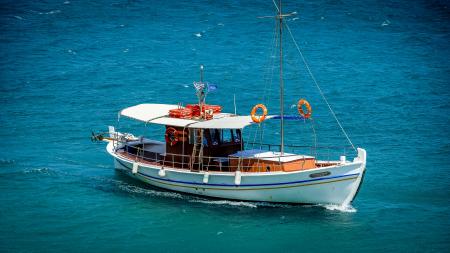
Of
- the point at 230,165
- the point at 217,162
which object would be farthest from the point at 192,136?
the point at 230,165

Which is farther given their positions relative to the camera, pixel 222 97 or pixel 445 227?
pixel 222 97

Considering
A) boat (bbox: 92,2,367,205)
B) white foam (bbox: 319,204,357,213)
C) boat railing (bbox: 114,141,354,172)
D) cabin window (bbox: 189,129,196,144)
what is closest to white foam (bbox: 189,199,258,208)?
boat (bbox: 92,2,367,205)

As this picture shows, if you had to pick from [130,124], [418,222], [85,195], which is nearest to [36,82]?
[130,124]

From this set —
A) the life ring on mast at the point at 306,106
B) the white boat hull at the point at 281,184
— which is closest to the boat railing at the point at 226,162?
the white boat hull at the point at 281,184

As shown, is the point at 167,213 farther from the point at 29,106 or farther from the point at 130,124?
the point at 29,106

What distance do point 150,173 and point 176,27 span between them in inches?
2101

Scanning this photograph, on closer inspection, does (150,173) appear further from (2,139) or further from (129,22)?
(129,22)

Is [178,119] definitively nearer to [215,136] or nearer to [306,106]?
[215,136]

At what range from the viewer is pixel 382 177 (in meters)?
50.8

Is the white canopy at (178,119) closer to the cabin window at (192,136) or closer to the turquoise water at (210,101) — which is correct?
the cabin window at (192,136)

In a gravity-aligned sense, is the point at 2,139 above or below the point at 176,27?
below

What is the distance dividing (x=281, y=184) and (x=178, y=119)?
8.64 meters

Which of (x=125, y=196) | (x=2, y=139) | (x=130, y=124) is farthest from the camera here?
(x=130, y=124)

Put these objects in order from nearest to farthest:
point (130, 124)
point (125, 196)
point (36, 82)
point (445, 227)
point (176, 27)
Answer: point (445, 227)
point (125, 196)
point (130, 124)
point (36, 82)
point (176, 27)
